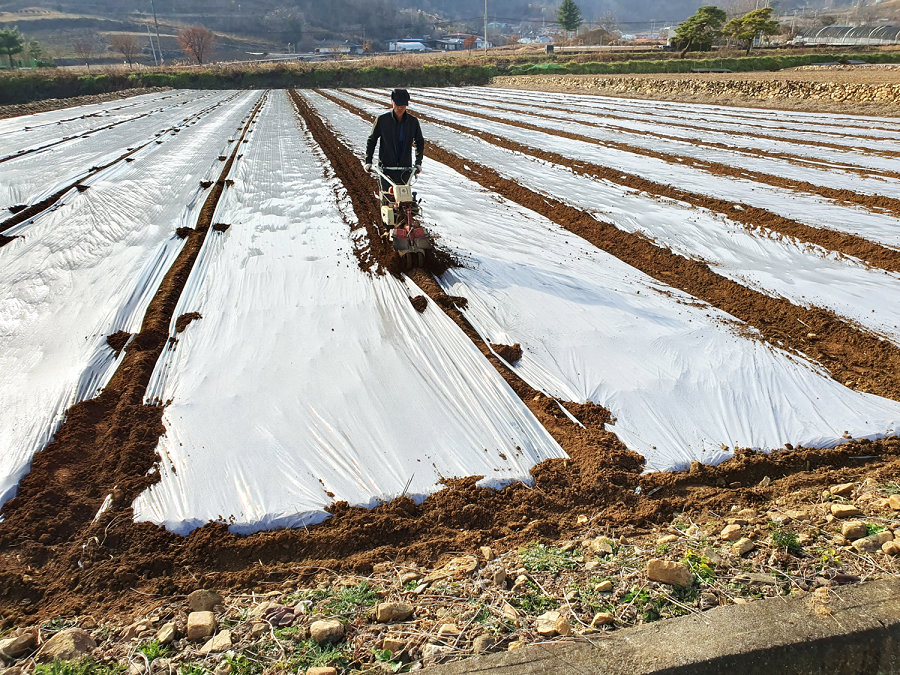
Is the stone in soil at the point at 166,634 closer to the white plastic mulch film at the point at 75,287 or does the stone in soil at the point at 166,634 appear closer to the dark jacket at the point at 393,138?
the white plastic mulch film at the point at 75,287

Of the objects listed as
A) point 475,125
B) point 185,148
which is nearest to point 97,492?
point 185,148

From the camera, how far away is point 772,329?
15.7ft

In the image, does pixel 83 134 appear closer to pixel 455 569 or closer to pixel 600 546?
pixel 455 569

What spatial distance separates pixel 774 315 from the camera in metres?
5.06

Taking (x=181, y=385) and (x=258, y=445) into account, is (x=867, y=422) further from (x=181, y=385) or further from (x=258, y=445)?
(x=181, y=385)

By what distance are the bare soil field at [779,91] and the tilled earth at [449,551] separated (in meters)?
19.7

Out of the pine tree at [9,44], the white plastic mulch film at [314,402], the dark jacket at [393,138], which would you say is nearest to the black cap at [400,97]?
the dark jacket at [393,138]

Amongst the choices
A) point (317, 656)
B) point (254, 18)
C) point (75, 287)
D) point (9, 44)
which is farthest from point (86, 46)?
point (317, 656)

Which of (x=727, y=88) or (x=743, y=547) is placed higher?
(x=727, y=88)

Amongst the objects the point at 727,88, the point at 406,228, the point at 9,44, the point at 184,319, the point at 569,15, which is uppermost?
the point at 569,15

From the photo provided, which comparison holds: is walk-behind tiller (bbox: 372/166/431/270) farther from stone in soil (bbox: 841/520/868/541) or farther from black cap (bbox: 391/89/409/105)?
stone in soil (bbox: 841/520/868/541)

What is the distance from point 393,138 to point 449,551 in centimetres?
413

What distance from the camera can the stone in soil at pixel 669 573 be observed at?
2.46 metres

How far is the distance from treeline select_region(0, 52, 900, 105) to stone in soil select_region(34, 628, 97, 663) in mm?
38562
